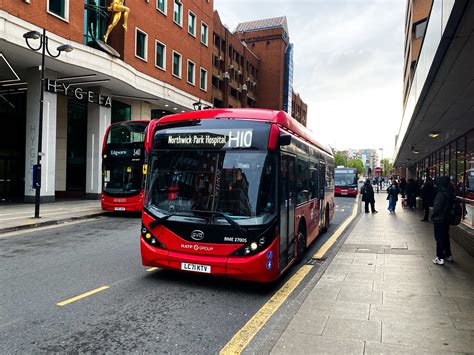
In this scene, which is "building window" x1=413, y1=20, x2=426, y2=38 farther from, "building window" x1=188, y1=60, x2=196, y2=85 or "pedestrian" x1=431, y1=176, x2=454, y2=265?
"pedestrian" x1=431, y1=176, x2=454, y2=265

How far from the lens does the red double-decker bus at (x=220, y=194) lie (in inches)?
219

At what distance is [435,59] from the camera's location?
5820mm

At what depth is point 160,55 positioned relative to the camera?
2823 cm

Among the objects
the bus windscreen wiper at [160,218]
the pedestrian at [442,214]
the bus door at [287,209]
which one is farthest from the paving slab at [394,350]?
the pedestrian at [442,214]

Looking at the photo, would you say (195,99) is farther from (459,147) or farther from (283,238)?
(283,238)

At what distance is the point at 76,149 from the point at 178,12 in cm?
1340

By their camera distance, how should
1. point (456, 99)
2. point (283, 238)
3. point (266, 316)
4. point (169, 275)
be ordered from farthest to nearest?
point (456, 99), point (169, 275), point (283, 238), point (266, 316)

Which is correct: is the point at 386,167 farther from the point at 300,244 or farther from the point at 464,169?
the point at 300,244

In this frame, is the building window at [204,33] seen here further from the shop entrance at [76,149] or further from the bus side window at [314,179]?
the bus side window at [314,179]

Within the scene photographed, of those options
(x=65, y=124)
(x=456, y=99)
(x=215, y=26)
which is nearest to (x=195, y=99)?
(x=65, y=124)

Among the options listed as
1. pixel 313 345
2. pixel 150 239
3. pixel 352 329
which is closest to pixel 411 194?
pixel 150 239

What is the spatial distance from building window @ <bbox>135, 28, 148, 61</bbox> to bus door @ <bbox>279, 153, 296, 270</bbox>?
2181 centimetres

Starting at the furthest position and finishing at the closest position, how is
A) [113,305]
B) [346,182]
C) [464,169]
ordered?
[346,182] → [464,169] → [113,305]

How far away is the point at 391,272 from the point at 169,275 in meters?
3.93
